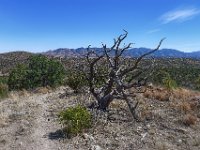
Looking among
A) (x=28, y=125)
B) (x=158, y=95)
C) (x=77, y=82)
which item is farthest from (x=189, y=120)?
(x=77, y=82)

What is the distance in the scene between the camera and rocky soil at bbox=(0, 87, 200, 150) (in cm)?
1309

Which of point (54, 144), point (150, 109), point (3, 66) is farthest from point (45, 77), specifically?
point (3, 66)

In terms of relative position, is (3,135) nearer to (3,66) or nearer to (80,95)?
(80,95)

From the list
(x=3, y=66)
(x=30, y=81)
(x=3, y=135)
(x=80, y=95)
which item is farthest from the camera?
(x=3, y=66)

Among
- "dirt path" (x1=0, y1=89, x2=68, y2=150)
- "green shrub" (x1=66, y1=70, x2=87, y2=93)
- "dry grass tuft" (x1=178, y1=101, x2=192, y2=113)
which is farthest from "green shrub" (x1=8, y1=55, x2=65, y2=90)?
"dry grass tuft" (x1=178, y1=101, x2=192, y2=113)

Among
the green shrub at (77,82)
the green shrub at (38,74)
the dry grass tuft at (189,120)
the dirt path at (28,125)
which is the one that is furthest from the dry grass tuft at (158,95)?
the green shrub at (38,74)

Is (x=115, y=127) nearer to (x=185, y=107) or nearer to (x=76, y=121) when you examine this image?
(x=76, y=121)

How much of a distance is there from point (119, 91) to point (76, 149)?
4773 mm

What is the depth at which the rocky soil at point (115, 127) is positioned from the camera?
13086 mm

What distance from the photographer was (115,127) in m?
14.8

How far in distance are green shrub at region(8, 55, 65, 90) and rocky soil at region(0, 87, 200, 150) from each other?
1612 centimetres

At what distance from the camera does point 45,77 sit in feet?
121

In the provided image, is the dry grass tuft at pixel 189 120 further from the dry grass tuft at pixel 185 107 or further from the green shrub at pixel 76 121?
the green shrub at pixel 76 121

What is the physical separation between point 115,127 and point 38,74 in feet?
73.7
